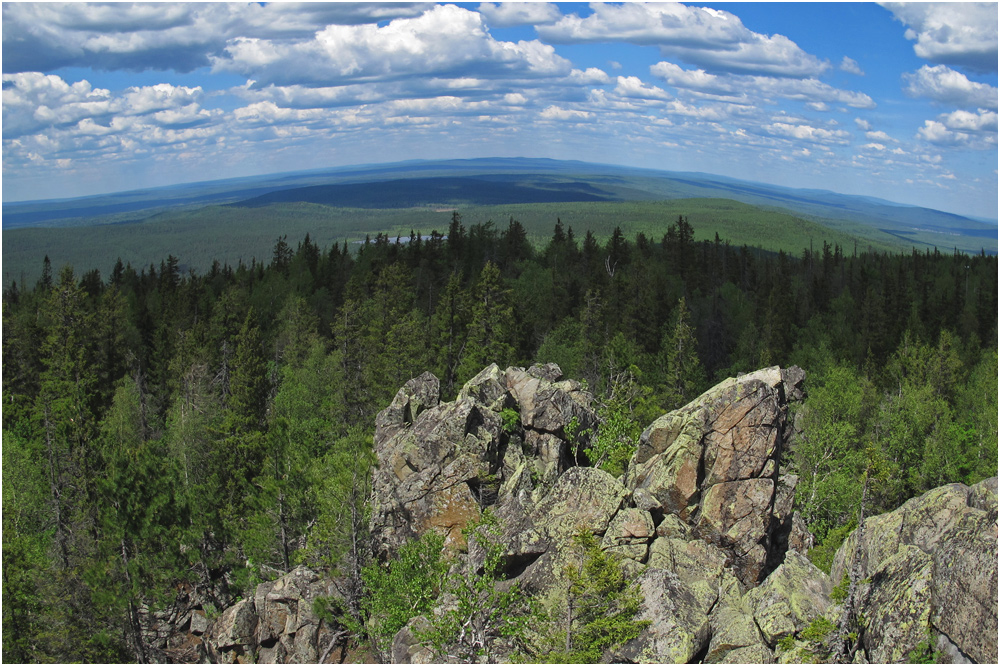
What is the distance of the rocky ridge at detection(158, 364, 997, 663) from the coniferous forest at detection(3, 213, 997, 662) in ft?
9.57

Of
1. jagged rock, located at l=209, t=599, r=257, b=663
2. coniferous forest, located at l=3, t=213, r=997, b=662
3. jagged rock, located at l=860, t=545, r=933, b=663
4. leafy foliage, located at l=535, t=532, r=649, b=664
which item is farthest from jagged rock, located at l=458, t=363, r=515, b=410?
jagged rock, located at l=860, t=545, r=933, b=663

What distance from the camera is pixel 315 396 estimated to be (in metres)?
72.1

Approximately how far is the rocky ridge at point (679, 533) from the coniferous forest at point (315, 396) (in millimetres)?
2917

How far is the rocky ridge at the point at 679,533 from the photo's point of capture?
2128cm

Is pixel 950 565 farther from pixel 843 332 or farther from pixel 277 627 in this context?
Answer: pixel 843 332

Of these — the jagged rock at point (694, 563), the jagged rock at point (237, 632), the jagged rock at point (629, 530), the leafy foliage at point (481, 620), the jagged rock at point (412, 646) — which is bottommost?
the jagged rock at point (237, 632)

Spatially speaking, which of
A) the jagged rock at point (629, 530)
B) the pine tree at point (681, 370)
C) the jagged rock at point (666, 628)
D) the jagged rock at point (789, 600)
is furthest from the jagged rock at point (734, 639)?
the pine tree at point (681, 370)

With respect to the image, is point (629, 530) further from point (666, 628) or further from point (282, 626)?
point (282, 626)

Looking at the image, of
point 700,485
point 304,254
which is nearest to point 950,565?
point 700,485

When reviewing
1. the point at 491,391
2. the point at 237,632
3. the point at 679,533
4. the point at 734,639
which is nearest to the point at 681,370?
the point at 491,391

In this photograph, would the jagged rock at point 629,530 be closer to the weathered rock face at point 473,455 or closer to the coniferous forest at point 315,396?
the weathered rock face at point 473,455

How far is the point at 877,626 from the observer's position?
70.2ft

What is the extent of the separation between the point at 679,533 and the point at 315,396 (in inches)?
1914

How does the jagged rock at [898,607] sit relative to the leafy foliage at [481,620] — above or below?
above
